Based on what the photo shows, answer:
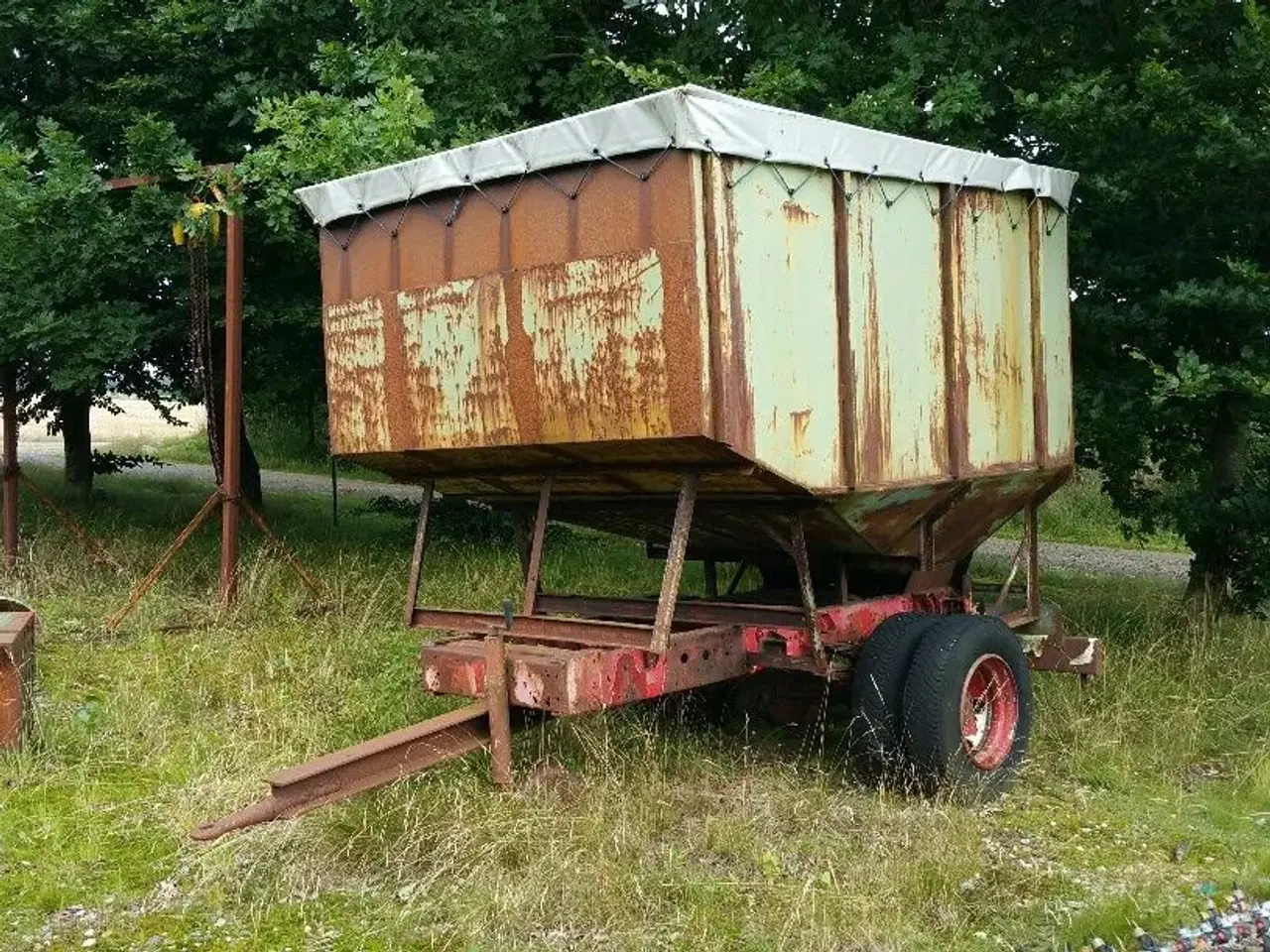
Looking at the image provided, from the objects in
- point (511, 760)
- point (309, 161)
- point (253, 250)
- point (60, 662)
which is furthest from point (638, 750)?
point (253, 250)

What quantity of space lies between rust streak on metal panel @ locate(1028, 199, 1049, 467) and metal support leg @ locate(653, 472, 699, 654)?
2.64 m

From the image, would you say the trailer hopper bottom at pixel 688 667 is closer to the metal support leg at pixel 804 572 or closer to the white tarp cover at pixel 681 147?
the metal support leg at pixel 804 572

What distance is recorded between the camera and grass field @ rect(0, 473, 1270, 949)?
448 cm

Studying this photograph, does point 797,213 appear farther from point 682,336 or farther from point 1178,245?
point 1178,245

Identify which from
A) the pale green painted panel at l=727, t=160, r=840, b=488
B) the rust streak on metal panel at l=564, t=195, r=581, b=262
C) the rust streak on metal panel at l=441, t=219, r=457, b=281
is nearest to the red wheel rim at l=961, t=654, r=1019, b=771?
the pale green painted panel at l=727, t=160, r=840, b=488

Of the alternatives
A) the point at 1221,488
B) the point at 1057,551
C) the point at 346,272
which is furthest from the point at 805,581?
the point at 1057,551

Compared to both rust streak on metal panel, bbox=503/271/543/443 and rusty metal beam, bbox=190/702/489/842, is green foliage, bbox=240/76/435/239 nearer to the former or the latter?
rust streak on metal panel, bbox=503/271/543/443

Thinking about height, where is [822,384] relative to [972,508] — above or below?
above

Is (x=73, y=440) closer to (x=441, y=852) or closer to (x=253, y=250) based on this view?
(x=253, y=250)

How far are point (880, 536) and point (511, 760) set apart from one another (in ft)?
7.26

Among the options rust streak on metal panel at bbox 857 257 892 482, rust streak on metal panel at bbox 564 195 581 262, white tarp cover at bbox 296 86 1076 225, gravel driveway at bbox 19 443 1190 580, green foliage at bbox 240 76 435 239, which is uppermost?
green foliage at bbox 240 76 435 239

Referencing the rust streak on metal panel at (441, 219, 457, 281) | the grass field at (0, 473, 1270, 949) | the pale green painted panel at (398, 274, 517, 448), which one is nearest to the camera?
the grass field at (0, 473, 1270, 949)

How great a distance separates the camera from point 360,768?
4863 millimetres

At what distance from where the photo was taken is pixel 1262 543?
27.6 ft
